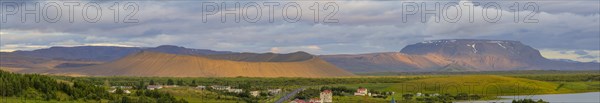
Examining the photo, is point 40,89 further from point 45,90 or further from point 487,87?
point 487,87

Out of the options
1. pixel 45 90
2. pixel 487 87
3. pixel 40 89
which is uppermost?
pixel 40 89

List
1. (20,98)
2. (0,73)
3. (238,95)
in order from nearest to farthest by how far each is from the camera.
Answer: (20,98), (0,73), (238,95)

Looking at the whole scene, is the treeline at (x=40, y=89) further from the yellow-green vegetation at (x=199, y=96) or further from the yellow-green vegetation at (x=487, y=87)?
the yellow-green vegetation at (x=487, y=87)

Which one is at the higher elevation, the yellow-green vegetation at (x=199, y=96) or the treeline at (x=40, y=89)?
the treeline at (x=40, y=89)

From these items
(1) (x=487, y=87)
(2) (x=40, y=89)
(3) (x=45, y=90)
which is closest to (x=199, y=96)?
(3) (x=45, y=90)

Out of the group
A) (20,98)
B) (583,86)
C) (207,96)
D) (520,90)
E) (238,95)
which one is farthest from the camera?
(583,86)

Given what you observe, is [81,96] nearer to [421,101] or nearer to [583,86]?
[421,101]

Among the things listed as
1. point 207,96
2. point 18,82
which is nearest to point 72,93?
point 18,82

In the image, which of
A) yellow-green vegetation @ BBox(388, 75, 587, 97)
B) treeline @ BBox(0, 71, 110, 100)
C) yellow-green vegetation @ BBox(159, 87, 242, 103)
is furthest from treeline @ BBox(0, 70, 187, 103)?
yellow-green vegetation @ BBox(388, 75, 587, 97)

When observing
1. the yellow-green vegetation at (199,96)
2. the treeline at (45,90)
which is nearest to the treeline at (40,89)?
the treeline at (45,90)

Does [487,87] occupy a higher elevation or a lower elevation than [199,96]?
lower

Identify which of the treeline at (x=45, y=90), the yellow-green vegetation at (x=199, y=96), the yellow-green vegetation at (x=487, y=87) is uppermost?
the treeline at (x=45, y=90)
